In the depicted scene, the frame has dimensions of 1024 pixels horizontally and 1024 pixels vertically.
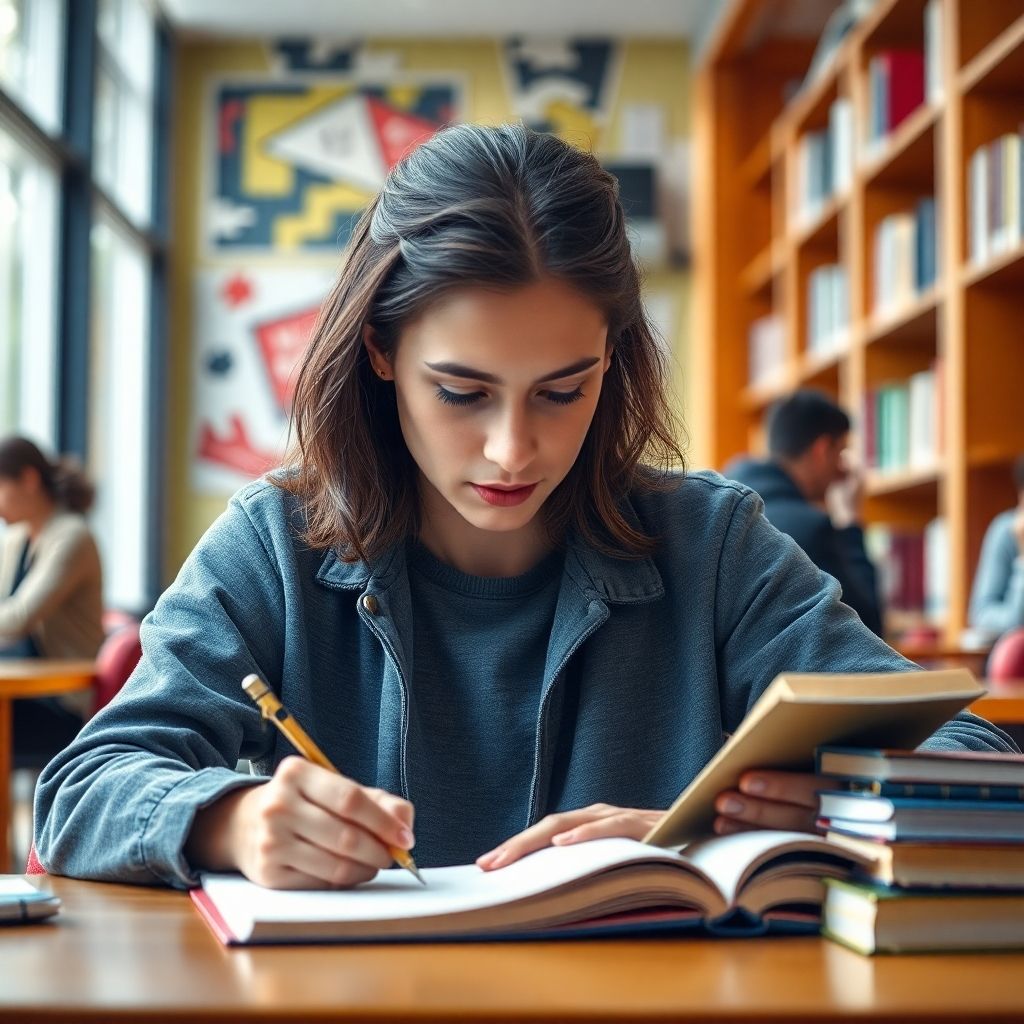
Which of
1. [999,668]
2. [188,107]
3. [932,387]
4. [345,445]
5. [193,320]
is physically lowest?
[999,668]

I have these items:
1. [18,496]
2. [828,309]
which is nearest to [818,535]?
[828,309]

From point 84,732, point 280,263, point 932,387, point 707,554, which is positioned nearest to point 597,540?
point 707,554

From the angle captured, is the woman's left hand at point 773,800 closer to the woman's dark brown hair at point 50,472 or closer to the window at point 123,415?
the woman's dark brown hair at point 50,472

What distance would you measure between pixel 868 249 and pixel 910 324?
1.66 feet

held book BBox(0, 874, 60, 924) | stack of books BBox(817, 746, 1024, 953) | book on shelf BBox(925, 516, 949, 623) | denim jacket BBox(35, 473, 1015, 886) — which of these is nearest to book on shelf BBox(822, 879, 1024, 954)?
stack of books BBox(817, 746, 1024, 953)

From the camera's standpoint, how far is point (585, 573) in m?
1.34

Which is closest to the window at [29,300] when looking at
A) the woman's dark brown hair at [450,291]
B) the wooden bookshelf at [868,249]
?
the wooden bookshelf at [868,249]

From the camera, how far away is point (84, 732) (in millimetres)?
1104

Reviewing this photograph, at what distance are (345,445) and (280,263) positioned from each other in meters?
5.91

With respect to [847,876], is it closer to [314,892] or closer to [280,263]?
[314,892]

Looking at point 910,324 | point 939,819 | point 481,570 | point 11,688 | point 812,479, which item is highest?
point 910,324

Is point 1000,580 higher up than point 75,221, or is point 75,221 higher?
point 75,221

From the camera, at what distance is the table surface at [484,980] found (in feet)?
2.20

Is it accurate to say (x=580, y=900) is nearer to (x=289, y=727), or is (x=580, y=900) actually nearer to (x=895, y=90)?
(x=289, y=727)
